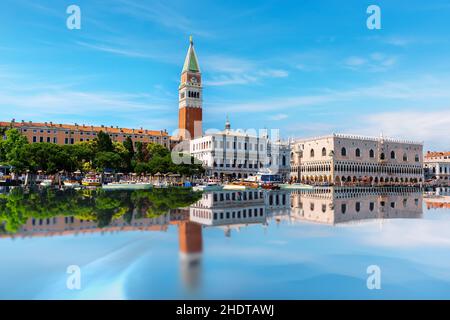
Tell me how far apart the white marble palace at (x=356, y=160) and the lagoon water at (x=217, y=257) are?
7616cm

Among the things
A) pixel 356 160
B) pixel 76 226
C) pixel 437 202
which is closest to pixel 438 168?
pixel 356 160

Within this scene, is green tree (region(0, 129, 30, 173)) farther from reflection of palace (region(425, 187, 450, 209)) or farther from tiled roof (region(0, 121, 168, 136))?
reflection of palace (region(425, 187, 450, 209))

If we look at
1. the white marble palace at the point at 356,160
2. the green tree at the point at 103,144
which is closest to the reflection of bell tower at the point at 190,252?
the green tree at the point at 103,144

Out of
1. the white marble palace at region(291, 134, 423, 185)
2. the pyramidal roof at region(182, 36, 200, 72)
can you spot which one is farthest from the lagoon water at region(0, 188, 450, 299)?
the pyramidal roof at region(182, 36, 200, 72)

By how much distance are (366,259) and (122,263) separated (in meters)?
6.61

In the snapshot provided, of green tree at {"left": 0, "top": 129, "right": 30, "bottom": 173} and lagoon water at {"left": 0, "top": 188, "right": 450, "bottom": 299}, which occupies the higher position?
green tree at {"left": 0, "top": 129, "right": 30, "bottom": 173}

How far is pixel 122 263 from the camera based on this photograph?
10.1 m

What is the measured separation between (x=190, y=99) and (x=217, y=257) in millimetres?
95985

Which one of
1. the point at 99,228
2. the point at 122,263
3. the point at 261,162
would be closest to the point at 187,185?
the point at 261,162

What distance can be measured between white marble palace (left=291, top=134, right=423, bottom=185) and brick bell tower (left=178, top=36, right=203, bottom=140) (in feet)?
88.3

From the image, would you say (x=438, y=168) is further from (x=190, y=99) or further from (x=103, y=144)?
(x=103, y=144)

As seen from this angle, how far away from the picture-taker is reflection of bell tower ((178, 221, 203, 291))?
8.52 m

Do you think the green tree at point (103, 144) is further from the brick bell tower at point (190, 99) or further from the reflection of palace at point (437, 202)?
the reflection of palace at point (437, 202)
